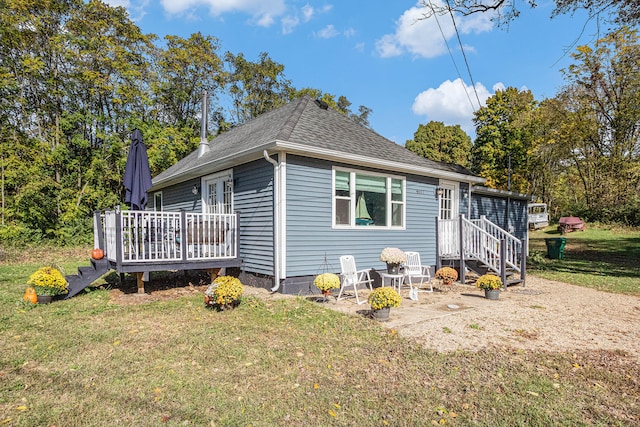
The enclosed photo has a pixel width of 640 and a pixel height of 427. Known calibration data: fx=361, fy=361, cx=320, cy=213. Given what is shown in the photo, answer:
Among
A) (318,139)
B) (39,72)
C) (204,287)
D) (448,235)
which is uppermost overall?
(39,72)

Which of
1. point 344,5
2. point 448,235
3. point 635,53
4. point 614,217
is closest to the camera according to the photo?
point 344,5

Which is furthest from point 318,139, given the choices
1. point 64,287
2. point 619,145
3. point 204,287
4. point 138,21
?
point 619,145

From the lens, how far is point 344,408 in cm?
294

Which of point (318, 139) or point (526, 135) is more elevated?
point (526, 135)

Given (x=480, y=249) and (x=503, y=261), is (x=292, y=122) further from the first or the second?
(x=503, y=261)

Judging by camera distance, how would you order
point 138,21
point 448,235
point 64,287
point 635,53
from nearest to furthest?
point 64,287
point 448,235
point 635,53
point 138,21

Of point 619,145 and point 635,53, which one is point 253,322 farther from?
point 619,145

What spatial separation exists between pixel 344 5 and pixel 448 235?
21.6 ft

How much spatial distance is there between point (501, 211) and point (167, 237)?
11.6 metres

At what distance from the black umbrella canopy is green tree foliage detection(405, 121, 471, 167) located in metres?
29.8

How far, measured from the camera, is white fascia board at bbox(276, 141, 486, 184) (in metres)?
7.16

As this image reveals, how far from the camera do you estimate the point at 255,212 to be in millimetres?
7973

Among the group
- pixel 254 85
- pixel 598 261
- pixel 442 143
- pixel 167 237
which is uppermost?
pixel 254 85

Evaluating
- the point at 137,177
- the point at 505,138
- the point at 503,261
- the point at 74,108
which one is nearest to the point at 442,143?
the point at 505,138
